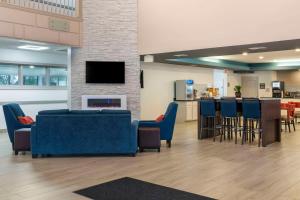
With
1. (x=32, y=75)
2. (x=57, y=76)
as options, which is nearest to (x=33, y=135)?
(x=32, y=75)

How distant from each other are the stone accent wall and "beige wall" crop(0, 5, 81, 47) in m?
0.50

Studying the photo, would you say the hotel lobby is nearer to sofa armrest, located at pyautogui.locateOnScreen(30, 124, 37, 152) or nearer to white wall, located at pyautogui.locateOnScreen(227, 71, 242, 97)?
sofa armrest, located at pyautogui.locateOnScreen(30, 124, 37, 152)

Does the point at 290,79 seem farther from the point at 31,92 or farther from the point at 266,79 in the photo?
the point at 31,92

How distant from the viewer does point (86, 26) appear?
836 centimetres

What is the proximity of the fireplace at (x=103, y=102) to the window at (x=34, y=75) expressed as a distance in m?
2.80

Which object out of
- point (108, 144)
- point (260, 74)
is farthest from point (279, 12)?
point (260, 74)

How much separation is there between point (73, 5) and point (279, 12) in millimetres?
5495

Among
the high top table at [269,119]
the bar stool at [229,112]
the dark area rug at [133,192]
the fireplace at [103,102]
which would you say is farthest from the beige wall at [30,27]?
the dark area rug at [133,192]

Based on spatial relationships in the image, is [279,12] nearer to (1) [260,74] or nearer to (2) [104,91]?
(2) [104,91]

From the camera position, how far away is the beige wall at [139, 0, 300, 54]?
20.1 feet

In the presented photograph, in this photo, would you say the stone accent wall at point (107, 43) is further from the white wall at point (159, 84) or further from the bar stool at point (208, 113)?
the white wall at point (159, 84)

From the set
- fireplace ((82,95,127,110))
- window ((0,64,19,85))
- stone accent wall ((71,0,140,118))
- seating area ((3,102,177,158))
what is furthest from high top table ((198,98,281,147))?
window ((0,64,19,85))

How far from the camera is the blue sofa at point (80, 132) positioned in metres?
5.64

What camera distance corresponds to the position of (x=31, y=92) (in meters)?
9.95
